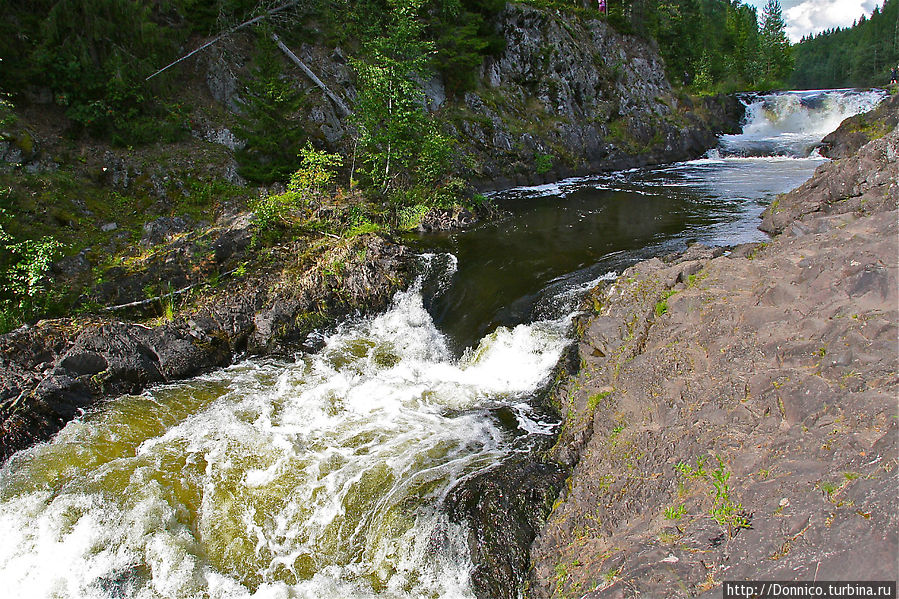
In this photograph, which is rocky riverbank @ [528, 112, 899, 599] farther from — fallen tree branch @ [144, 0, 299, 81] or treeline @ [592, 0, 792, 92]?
treeline @ [592, 0, 792, 92]

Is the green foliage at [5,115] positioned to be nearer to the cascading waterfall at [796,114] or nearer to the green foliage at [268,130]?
the green foliage at [268,130]

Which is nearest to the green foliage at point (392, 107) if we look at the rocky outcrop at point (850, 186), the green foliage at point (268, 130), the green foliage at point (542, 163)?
the green foliage at point (268, 130)

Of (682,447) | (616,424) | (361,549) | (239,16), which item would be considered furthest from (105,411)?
(239,16)

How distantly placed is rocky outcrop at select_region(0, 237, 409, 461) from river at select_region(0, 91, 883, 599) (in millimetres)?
394

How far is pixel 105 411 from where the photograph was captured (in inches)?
289

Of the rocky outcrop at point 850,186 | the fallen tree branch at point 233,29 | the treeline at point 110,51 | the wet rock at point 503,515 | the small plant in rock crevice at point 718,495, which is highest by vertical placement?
the fallen tree branch at point 233,29

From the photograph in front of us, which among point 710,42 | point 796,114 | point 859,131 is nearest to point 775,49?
point 710,42

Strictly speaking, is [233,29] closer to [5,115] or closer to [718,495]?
[5,115]

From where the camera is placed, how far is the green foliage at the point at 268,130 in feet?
47.2

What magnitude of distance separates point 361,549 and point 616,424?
3.31 m

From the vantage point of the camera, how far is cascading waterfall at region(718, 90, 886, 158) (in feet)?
110

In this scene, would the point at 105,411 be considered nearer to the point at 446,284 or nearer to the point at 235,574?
the point at 235,574

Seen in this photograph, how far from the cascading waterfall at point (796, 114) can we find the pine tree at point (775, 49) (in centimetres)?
2666

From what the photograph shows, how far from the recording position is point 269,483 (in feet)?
19.7
